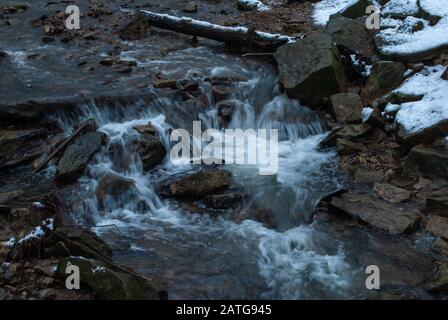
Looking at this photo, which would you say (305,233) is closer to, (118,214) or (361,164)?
(361,164)

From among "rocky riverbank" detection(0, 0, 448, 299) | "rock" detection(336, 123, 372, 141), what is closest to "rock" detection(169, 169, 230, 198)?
"rocky riverbank" detection(0, 0, 448, 299)

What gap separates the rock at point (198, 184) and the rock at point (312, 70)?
2861 mm

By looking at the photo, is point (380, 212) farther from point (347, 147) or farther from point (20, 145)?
point (20, 145)

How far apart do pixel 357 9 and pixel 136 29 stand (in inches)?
209

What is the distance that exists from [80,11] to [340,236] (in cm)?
1042

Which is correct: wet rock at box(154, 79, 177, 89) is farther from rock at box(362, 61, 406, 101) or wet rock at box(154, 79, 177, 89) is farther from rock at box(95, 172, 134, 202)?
rock at box(362, 61, 406, 101)

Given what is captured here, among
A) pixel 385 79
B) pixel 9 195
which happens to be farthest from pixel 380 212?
pixel 9 195

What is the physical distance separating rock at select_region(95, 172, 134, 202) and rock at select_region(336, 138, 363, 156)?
11.3 feet

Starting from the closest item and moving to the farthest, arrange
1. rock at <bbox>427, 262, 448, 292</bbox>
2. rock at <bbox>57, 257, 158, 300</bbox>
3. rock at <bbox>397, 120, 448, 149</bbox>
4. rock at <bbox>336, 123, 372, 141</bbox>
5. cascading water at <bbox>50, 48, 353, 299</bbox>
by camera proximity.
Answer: rock at <bbox>57, 257, 158, 300</bbox>
rock at <bbox>427, 262, 448, 292</bbox>
cascading water at <bbox>50, 48, 353, 299</bbox>
rock at <bbox>397, 120, 448, 149</bbox>
rock at <bbox>336, 123, 372, 141</bbox>

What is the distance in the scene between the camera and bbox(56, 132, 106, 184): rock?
280 inches

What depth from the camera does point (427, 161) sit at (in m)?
7.04

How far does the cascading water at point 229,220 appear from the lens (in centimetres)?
546

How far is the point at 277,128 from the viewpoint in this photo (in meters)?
9.00
